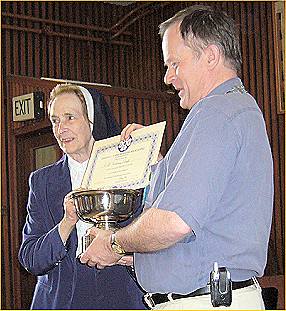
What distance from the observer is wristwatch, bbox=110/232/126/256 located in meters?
2.26

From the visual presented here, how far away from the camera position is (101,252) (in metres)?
2.40

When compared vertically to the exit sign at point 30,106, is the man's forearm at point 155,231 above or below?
below

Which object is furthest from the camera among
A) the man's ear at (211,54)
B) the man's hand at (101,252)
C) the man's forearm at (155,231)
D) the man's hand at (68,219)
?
the man's hand at (68,219)

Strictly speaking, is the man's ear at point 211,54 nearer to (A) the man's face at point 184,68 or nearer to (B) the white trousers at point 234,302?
(A) the man's face at point 184,68

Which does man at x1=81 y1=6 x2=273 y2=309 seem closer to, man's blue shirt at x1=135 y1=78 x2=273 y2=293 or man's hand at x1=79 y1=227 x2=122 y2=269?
man's blue shirt at x1=135 y1=78 x2=273 y2=293

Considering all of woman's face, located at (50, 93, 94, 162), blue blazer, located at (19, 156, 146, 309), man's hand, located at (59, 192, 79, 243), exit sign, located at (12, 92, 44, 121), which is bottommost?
blue blazer, located at (19, 156, 146, 309)

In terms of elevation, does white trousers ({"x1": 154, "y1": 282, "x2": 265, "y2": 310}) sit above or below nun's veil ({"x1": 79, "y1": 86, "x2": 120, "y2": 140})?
below

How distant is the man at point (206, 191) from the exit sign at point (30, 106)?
4.23 meters

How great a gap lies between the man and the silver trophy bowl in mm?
325

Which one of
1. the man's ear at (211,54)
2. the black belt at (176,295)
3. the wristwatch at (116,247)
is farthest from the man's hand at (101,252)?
the man's ear at (211,54)

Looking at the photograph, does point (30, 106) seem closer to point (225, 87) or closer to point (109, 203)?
point (109, 203)

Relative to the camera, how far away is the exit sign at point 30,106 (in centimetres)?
641

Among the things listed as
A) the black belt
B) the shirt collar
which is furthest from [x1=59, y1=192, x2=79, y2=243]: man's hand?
the shirt collar

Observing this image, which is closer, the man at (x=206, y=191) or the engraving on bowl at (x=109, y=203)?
the man at (x=206, y=191)
